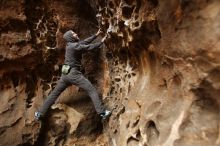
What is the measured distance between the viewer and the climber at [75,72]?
15.9 feet

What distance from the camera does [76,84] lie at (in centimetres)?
496

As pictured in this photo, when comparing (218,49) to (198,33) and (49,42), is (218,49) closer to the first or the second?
(198,33)

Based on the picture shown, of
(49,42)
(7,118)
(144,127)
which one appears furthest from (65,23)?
(144,127)

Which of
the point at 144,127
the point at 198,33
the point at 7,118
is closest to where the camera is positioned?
the point at 198,33

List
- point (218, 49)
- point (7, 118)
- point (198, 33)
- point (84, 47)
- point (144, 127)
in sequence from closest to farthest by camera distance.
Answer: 1. point (218, 49)
2. point (198, 33)
3. point (144, 127)
4. point (84, 47)
5. point (7, 118)

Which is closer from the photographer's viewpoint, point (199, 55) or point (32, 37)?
point (199, 55)

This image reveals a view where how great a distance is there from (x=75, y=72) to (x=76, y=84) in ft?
0.58

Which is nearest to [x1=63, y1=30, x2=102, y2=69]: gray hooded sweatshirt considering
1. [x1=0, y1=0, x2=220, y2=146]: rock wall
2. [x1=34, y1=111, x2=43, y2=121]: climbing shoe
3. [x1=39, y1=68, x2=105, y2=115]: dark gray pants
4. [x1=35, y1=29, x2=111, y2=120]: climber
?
[x1=35, y1=29, x2=111, y2=120]: climber

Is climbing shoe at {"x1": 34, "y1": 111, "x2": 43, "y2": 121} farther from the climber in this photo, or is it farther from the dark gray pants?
the climber

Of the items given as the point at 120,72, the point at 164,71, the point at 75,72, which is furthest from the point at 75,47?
the point at 164,71

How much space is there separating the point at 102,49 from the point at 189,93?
2308 mm

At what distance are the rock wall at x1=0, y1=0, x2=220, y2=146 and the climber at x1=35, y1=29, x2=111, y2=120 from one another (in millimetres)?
263

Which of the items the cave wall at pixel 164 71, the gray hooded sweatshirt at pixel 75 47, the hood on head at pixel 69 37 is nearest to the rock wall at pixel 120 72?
the cave wall at pixel 164 71

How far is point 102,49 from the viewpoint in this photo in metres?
5.47
